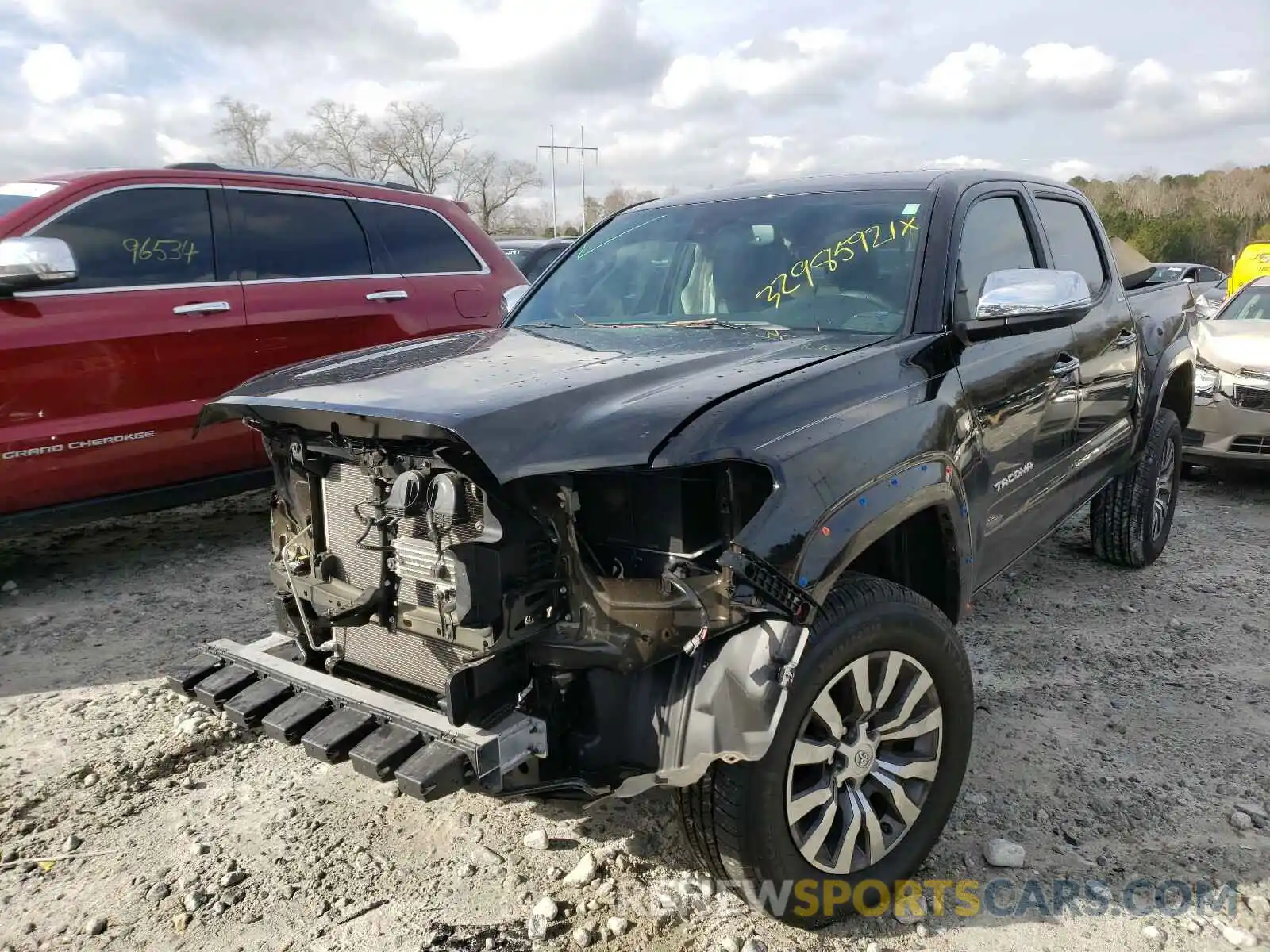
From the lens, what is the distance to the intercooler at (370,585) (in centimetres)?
234

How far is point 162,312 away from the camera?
478cm

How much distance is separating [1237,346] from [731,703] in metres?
6.77

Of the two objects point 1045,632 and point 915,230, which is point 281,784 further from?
point 1045,632

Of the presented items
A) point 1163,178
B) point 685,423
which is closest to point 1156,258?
point 1163,178

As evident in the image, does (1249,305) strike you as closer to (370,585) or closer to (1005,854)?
(1005,854)

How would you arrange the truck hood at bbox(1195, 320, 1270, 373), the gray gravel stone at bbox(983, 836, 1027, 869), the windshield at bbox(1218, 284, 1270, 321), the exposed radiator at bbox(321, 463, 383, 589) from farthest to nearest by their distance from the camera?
the windshield at bbox(1218, 284, 1270, 321)
the truck hood at bbox(1195, 320, 1270, 373)
the gray gravel stone at bbox(983, 836, 1027, 869)
the exposed radiator at bbox(321, 463, 383, 589)

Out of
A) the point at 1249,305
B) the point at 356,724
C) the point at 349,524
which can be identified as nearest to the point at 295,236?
the point at 349,524

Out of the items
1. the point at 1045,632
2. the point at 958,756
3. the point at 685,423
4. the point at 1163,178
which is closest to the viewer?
the point at 685,423

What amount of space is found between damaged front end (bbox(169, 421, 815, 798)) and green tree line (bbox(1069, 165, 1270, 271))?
130 ft

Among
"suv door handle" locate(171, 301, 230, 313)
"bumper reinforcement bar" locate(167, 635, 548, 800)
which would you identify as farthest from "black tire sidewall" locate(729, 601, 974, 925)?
"suv door handle" locate(171, 301, 230, 313)

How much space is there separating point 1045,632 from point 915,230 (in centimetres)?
217

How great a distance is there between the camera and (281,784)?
311 cm

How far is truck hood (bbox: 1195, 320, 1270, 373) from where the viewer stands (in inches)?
271

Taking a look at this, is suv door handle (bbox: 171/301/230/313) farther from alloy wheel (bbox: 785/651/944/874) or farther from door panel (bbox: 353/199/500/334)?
alloy wheel (bbox: 785/651/944/874)
